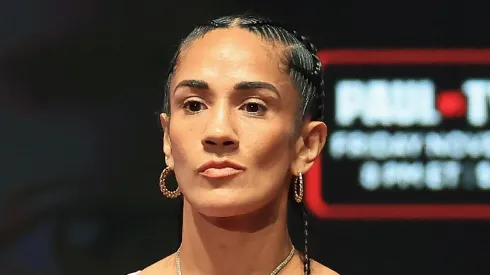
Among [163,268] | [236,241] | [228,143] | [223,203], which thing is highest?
[228,143]

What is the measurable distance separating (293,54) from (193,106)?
229 millimetres

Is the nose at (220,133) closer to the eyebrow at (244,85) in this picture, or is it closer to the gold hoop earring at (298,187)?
the eyebrow at (244,85)

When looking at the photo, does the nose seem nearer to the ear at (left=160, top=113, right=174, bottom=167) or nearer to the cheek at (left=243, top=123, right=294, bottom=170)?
the cheek at (left=243, top=123, right=294, bottom=170)

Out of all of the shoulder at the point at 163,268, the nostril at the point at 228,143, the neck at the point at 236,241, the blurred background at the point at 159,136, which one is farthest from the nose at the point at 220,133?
the blurred background at the point at 159,136

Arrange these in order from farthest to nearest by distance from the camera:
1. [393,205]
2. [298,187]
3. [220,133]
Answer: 1. [393,205]
2. [298,187]
3. [220,133]

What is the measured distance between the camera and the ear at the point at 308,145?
1361 millimetres

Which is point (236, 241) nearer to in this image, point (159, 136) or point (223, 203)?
point (223, 203)

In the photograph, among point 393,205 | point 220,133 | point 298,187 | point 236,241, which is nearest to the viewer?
point 220,133

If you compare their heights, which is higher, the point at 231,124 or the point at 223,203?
the point at 231,124

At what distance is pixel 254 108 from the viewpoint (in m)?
1.28

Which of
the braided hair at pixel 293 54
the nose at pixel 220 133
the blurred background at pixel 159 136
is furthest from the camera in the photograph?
the blurred background at pixel 159 136

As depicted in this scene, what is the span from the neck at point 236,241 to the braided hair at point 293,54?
110 millimetres

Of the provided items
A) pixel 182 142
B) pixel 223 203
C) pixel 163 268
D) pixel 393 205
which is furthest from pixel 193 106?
pixel 393 205

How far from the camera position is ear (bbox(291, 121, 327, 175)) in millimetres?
1361
